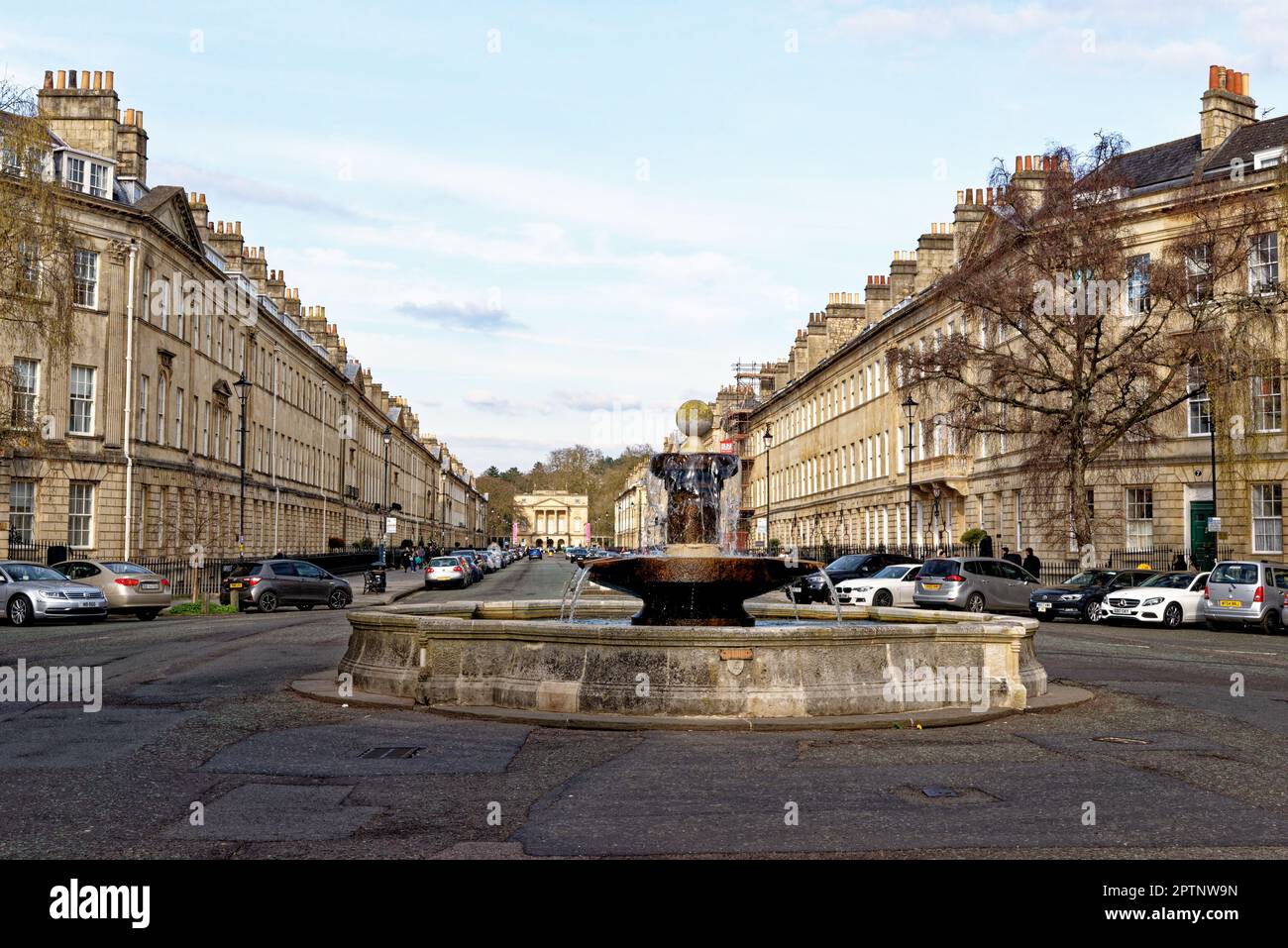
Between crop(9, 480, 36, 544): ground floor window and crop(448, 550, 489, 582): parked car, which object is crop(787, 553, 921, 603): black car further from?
crop(9, 480, 36, 544): ground floor window

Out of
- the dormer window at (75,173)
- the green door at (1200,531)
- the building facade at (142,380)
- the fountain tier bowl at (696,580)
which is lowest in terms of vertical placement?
the fountain tier bowl at (696,580)

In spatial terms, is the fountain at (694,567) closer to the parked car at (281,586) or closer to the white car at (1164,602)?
the white car at (1164,602)

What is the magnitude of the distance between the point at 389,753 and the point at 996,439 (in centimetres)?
4281

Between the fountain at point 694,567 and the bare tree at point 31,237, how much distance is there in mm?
19713

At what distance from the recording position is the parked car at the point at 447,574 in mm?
49500

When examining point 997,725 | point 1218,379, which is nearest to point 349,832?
point 997,725

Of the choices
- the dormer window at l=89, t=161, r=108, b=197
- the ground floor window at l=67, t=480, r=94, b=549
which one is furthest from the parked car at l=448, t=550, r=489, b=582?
the dormer window at l=89, t=161, r=108, b=197

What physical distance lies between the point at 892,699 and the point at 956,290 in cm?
2751

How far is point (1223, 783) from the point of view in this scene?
327 inches

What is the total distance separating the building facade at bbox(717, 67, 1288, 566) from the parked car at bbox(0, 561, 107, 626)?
2525 cm

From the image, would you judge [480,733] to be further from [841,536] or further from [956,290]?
[841,536]

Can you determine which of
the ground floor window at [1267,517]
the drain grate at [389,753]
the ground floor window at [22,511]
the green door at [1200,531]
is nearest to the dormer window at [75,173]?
the ground floor window at [22,511]

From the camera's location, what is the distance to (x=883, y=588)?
110 ft
